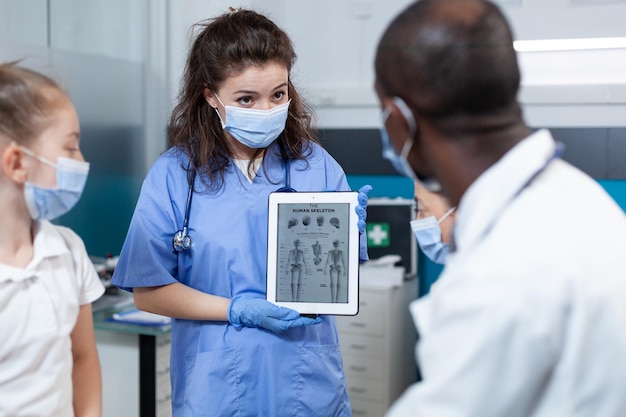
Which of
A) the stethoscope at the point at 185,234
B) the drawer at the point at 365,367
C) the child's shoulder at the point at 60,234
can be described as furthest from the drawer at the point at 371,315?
the child's shoulder at the point at 60,234

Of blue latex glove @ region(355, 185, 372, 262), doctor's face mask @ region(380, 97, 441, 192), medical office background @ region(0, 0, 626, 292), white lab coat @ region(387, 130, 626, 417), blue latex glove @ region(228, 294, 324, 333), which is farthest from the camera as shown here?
medical office background @ region(0, 0, 626, 292)

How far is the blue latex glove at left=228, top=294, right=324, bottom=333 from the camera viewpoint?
1471 mm

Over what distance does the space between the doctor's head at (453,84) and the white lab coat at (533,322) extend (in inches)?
3.7

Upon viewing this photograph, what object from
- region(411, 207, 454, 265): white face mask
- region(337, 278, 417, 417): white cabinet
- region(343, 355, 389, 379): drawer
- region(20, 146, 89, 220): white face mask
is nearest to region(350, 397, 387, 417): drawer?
region(337, 278, 417, 417): white cabinet

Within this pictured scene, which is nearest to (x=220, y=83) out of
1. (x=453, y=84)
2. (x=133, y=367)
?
(x=453, y=84)

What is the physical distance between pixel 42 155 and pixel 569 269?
756 millimetres

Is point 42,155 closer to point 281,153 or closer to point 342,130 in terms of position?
point 281,153

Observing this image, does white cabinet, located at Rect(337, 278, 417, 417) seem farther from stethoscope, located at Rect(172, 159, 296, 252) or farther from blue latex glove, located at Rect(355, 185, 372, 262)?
stethoscope, located at Rect(172, 159, 296, 252)

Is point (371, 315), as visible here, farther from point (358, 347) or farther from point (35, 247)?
point (35, 247)

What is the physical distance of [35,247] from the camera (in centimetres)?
111

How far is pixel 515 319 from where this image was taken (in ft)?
2.32

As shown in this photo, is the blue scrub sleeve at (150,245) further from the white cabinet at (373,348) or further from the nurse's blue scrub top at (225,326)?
the white cabinet at (373,348)

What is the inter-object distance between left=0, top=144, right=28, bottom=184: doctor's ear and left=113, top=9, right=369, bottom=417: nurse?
1.51ft

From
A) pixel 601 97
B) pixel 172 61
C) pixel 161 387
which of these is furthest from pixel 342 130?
pixel 161 387
